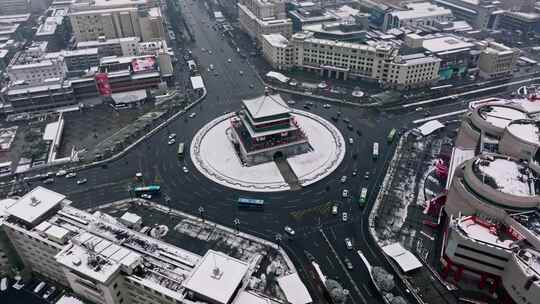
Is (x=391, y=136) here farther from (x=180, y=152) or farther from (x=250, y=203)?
(x=180, y=152)

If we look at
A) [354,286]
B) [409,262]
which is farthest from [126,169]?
[409,262]

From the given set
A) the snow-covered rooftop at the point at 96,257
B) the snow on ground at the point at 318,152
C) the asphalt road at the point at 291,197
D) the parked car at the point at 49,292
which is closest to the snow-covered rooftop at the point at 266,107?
the snow on ground at the point at 318,152

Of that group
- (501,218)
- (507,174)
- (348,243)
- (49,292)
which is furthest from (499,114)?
(49,292)

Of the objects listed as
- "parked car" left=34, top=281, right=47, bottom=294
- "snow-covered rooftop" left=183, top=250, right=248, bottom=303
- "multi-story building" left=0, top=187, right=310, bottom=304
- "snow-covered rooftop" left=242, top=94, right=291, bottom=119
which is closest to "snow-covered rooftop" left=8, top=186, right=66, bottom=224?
"multi-story building" left=0, top=187, right=310, bottom=304

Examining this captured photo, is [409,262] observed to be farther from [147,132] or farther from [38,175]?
[38,175]

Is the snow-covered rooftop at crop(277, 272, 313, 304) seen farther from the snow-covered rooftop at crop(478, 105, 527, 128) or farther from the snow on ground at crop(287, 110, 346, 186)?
the snow-covered rooftop at crop(478, 105, 527, 128)

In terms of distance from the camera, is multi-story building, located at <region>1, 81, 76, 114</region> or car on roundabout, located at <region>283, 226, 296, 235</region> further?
multi-story building, located at <region>1, 81, 76, 114</region>
